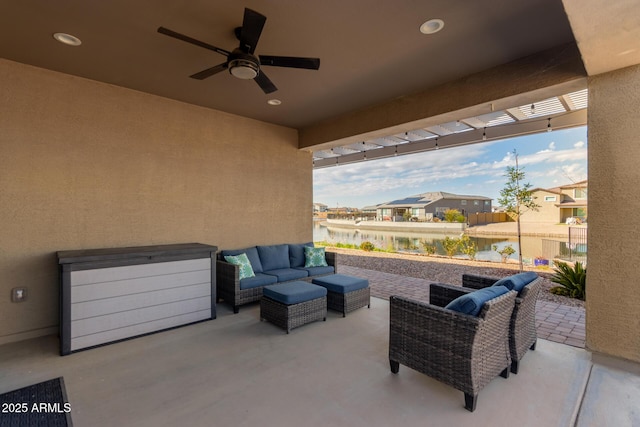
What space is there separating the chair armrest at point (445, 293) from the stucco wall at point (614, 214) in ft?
4.36

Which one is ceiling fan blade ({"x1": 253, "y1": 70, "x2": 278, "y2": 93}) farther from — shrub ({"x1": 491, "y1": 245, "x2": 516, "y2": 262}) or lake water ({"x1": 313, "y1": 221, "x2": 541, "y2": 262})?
shrub ({"x1": 491, "y1": 245, "x2": 516, "y2": 262})

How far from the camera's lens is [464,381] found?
81.0 inches

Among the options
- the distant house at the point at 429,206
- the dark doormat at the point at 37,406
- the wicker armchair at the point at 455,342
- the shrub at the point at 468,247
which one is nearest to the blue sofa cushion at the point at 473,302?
the wicker armchair at the point at 455,342

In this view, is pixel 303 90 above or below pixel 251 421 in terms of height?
above

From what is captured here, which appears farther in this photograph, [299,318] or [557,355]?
[299,318]

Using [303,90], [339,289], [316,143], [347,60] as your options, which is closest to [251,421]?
[339,289]

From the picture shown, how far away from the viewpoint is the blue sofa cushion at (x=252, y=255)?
4.62 metres

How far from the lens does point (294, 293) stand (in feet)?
11.6

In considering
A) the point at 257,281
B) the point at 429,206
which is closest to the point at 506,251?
the point at 429,206

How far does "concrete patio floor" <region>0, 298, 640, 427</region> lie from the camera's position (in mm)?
1979

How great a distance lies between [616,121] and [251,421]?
164 inches

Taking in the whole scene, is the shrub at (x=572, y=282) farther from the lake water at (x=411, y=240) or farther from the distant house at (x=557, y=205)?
the lake water at (x=411, y=240)

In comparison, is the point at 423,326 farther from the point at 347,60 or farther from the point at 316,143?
the point at 316,143

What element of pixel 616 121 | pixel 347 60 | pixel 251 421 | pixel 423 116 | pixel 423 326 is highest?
pixel 347 60
